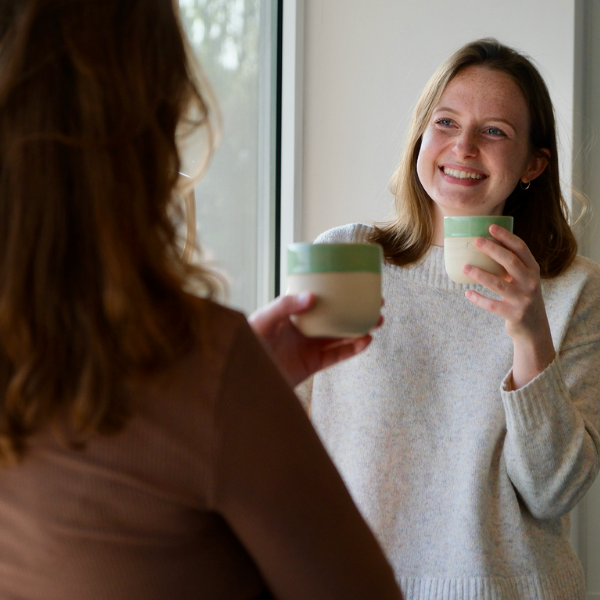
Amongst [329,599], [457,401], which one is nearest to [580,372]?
[457,401]

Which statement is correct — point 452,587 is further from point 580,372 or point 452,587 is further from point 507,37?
point 507,37

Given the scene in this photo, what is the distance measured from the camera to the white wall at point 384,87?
2184mm

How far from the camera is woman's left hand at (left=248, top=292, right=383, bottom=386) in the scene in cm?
91

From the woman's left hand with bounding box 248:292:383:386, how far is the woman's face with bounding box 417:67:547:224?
59cm

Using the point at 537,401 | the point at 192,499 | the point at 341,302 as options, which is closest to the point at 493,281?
the point at 537,401

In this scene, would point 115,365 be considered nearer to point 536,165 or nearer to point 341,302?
point 341,302

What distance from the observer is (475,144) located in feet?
4.77

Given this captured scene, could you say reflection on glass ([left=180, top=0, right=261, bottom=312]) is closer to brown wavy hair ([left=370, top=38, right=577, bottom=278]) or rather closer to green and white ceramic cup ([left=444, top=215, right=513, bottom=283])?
brown wavy hair ([left=370, top=38, right=577, bottom=278])

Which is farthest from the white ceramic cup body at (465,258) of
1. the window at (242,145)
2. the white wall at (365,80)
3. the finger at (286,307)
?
the white wall at (365,80)

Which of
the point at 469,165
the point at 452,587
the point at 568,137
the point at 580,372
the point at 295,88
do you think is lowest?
the point at 452,587

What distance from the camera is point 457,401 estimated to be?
1384 mm

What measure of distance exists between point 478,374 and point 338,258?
0.66 meters

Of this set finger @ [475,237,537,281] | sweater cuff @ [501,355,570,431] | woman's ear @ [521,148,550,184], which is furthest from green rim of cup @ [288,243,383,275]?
woman's ear @ [521,148,550,184]

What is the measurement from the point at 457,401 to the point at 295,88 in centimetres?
127
